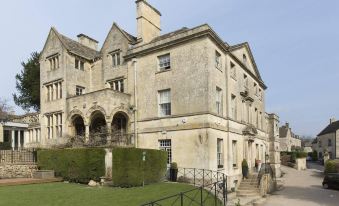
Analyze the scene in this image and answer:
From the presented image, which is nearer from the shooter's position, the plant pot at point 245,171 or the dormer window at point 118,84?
the plant pot at point 245,171

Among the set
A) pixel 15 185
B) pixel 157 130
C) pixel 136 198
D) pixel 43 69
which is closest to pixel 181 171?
pixel 157 130

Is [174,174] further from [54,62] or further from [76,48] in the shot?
[54,62]

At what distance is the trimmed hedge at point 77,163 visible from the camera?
68.1 feet

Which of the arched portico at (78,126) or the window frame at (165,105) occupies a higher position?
the window frame at (165,105)

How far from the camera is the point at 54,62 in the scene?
30.5 m

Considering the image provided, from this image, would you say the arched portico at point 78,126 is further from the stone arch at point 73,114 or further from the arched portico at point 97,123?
the arched portico at point 97,123

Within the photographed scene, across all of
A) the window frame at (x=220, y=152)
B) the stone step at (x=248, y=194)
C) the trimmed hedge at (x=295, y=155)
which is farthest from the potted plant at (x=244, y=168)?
the trimmed hedge at (x=295, y=155)

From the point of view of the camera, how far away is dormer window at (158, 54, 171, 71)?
25.0m

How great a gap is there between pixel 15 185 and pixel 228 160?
14.7 metres

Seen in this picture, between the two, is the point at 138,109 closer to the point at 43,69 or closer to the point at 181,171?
the point at 181,171

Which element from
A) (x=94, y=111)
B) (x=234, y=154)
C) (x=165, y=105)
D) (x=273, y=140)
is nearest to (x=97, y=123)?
(x=94, y=111)

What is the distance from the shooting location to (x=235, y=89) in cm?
2845

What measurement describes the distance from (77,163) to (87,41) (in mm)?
16272

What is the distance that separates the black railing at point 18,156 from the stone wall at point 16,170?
52 centimetres
